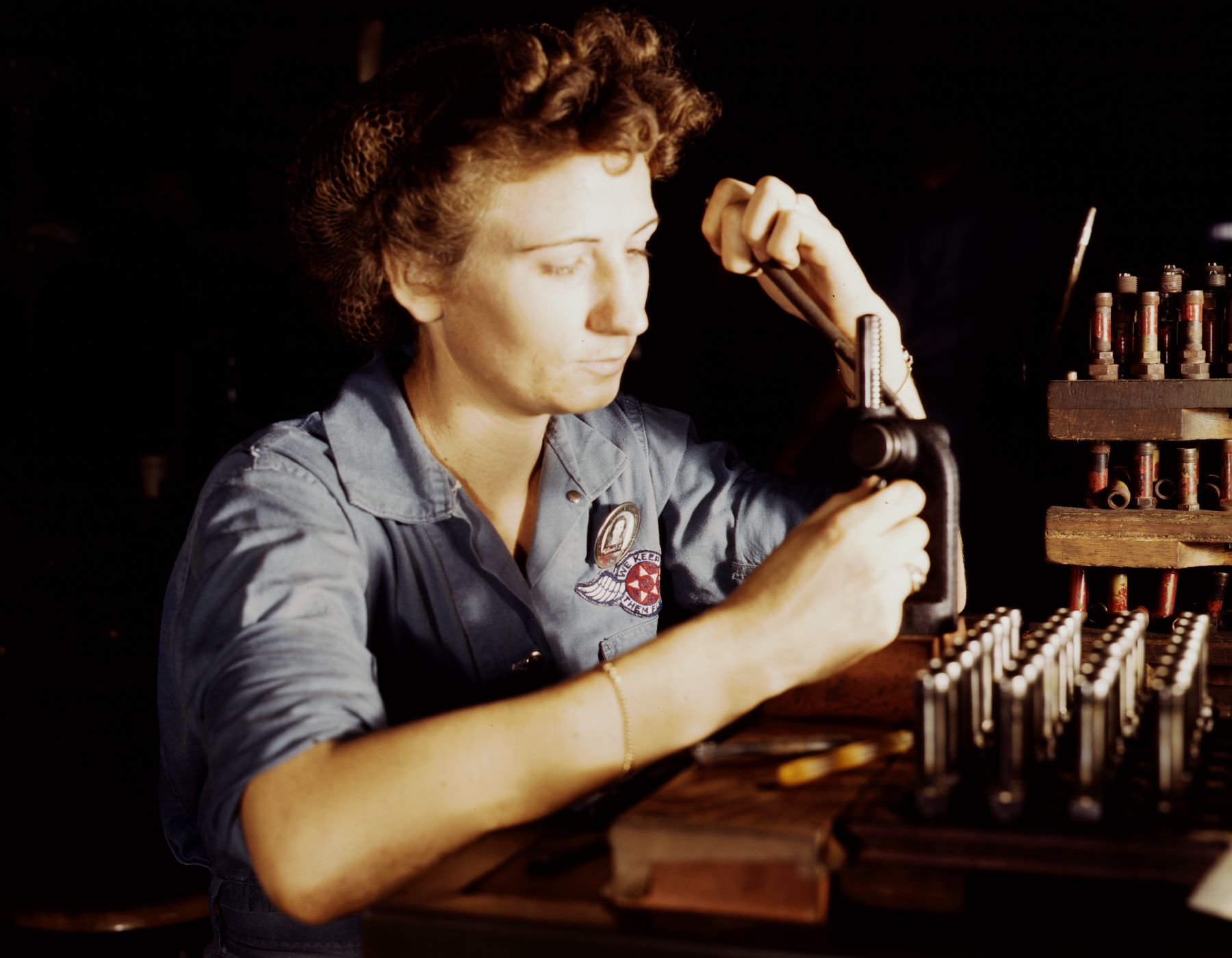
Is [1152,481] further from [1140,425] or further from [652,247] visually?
[652,247]

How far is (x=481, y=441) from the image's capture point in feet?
6.56

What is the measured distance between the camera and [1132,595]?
2.83m

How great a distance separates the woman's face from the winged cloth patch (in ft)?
1.14

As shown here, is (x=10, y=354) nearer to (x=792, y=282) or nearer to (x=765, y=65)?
(x=765, y=65)

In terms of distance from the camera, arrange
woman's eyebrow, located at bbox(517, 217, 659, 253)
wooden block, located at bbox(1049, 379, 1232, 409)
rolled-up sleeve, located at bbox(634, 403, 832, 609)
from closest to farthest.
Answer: woman's eyebrow, located at bbox(517, 217, 659, 253) < rolled-up sleeve, located at bbox(634, 403, 832, 609) < wooden block, located at bbox(1049, 379, 1232, 409)

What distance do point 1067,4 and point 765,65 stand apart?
1.32 meters

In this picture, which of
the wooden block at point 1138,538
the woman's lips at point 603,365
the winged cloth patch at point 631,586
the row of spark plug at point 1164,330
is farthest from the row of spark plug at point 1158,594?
the woman's lips at point 603,365

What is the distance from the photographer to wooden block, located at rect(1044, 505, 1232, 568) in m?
2.46

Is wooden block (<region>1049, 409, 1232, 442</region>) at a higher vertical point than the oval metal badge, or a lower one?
higher

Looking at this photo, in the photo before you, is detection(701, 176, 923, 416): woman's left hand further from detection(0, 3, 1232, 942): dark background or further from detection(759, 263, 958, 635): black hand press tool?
detection(0, 3, 1232, 942): dark background

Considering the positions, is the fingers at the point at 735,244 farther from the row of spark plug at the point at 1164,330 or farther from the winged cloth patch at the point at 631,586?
the row of spark plug at the point at 1164,330

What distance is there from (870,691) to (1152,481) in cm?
138

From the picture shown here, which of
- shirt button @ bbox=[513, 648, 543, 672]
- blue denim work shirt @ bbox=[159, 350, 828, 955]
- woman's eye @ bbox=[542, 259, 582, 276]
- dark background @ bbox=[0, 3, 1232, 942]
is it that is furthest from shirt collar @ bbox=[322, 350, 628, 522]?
dark background @ bbox=[0, 3, 1232, 942]

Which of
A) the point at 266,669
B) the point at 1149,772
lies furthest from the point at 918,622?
the point at 266,669
